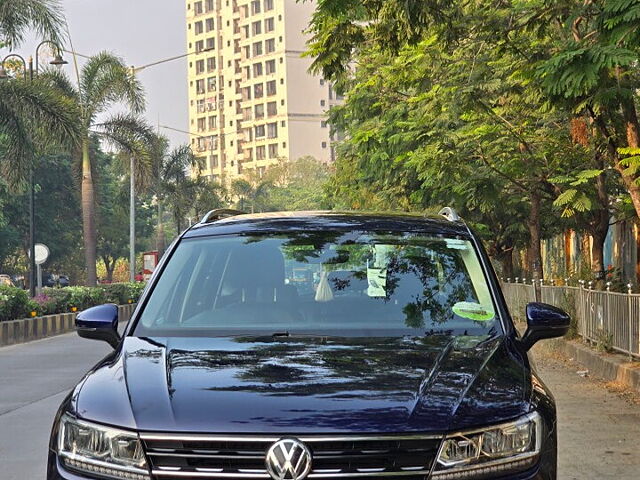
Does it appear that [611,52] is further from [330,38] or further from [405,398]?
[405,398]

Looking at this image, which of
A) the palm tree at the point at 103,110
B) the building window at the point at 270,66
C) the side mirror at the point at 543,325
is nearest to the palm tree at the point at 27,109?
the palm tree at the point at 103,110

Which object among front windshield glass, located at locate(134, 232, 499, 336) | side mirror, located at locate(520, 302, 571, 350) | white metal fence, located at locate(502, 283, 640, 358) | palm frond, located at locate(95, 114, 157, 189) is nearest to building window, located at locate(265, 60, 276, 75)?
Answer: palm frond, located at locate(95, 114, 157, 189)

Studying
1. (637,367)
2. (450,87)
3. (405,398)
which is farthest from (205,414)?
(450,87)

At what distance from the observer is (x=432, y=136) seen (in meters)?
21.6

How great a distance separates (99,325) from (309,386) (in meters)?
1.50

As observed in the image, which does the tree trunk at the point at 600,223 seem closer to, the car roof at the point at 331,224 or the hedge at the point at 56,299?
the hedge at the point at 56,299

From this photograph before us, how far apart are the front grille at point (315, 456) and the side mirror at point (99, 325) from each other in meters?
1.47

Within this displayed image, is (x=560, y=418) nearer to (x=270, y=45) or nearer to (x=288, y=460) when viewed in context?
(x=288, y=460)

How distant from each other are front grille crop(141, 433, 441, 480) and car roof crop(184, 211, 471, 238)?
200 cm

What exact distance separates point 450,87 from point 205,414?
15.4 metres

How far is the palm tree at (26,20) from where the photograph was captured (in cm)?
3297

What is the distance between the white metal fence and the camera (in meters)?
15.5

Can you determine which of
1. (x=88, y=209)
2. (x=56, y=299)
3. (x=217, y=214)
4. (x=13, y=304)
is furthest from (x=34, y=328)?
(x=217, y=214)

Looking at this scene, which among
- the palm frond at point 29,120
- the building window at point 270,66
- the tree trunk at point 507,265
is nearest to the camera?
the palm frond at point 29,120
